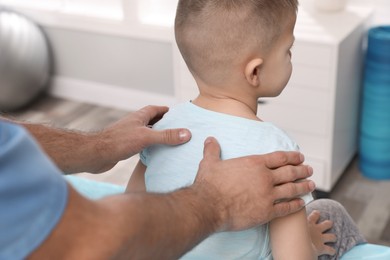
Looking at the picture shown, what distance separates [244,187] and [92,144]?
1.55ft

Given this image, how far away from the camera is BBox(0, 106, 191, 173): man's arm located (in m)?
1.40

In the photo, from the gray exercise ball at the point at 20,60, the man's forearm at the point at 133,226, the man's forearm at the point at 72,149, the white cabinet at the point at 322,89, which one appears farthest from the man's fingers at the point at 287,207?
the gray exercise ball at the point at 20,60

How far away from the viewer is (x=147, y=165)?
1306mm

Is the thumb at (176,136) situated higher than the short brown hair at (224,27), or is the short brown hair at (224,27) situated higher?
the short brown hair at (224,27)

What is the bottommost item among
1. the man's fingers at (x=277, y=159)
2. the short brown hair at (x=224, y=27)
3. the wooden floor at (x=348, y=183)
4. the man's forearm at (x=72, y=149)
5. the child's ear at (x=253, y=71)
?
the wooden floor at (x=348, y=183)

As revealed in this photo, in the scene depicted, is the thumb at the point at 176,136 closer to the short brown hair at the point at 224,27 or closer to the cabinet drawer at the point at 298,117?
the short brown hair at the point at 224,27

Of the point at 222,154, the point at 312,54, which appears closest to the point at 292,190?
the point at 222,154

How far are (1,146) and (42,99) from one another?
123 inches

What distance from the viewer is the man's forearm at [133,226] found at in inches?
31.2

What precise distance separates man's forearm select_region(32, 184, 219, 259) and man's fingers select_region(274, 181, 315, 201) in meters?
0.13

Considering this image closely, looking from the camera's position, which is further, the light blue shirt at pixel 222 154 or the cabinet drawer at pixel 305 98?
the cabinet drawer at pixel 305 98

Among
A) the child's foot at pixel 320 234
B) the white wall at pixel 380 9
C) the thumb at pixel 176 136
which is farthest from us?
the white wall at pixel 380 9

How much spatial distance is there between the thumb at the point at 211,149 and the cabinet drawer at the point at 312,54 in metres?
1.39

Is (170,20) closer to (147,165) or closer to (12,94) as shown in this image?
(12,94)
